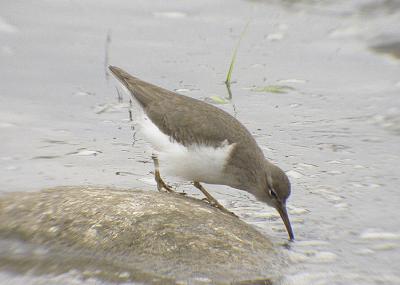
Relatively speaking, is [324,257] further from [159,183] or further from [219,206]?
[159,183]

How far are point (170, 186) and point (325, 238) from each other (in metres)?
1.54

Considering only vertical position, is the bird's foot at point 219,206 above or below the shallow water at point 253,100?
below

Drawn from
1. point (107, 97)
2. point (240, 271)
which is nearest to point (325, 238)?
point (240, 271)

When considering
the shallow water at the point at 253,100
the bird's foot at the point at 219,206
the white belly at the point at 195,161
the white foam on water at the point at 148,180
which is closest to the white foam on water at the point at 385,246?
the shallow water at the point at 253,100

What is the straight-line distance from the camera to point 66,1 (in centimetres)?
1138

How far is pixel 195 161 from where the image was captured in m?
6.14

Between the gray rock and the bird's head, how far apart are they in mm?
397

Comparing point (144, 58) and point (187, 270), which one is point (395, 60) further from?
point (187, 270)

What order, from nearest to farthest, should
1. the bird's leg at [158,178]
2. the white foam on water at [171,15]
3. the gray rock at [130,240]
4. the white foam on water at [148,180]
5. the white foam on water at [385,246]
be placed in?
the gray rock at [130,240]
the white foam on water at [385,246]
the bird's leg at [158,178]
the white foam on water at [148,180]
the white foam on water at [171,15]

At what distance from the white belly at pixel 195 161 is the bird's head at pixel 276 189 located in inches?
12.4

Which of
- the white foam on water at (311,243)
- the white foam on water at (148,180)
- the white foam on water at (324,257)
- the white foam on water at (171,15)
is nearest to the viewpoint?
the white foam on water at (324,257)

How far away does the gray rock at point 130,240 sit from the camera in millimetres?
5184

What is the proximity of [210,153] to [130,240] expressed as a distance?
1.09 meters

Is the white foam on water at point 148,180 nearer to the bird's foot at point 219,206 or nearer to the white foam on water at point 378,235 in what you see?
the bird's foot at point 219,206
